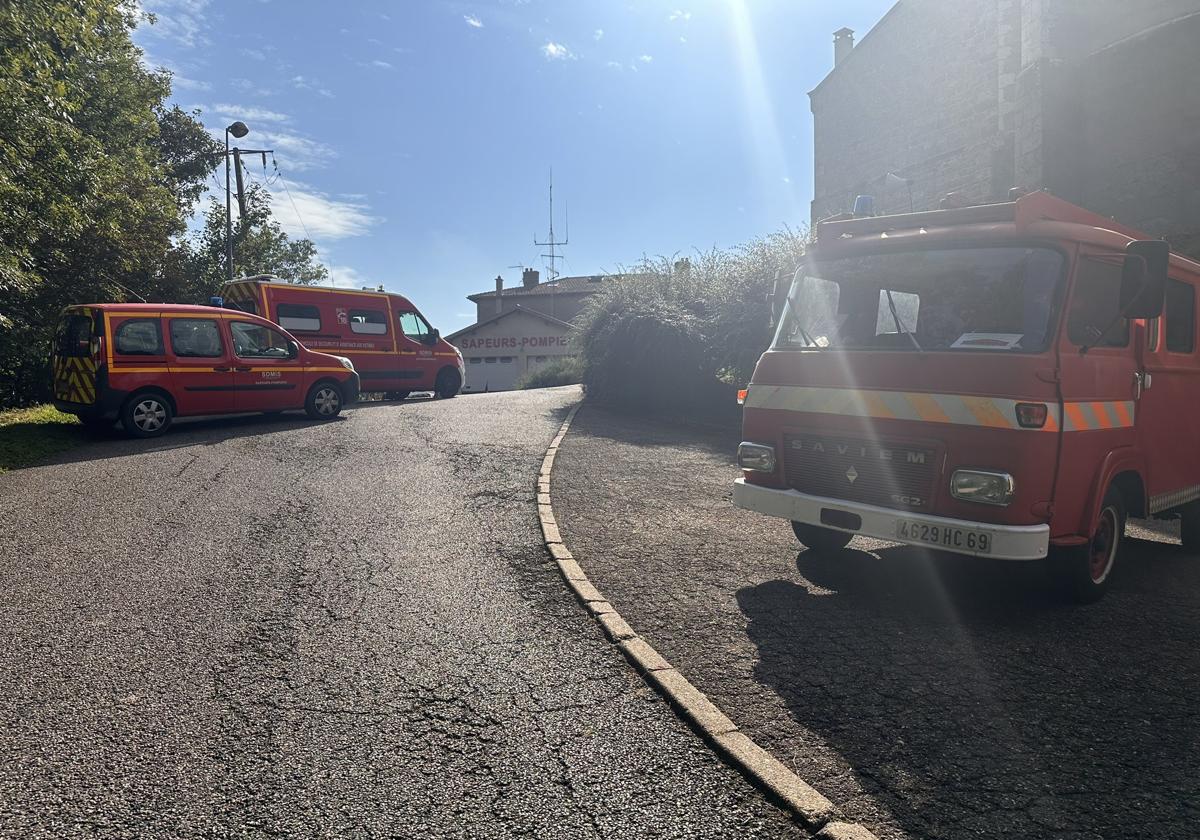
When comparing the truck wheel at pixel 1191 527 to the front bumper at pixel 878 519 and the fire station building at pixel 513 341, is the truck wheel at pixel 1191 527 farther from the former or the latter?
the fire station building at pixel 513 341

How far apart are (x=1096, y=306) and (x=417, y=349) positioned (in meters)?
16.8

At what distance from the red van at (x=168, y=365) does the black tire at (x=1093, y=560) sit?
11998 millimetres

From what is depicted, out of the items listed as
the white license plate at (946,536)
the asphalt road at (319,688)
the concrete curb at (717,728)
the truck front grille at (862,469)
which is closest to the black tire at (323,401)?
the asphalt road at (319,688)

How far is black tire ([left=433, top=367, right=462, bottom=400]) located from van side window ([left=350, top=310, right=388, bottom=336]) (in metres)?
2.13

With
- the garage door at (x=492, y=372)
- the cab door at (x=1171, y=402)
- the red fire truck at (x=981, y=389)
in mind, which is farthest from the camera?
the garage door at (x=492, y=372)

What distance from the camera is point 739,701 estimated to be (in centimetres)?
371

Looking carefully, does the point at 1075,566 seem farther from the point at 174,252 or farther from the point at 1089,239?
the point at 174,252

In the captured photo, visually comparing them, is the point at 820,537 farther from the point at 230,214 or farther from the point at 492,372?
the point at 492,372

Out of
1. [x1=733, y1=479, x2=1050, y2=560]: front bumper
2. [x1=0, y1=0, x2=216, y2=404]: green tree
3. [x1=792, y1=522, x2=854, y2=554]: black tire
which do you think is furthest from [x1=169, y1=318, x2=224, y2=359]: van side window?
[x1=792, y1=522, x2=854, y2=554]: black tire

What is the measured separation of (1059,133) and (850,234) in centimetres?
1766

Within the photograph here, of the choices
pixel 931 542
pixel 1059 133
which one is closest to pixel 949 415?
pixel 931 542

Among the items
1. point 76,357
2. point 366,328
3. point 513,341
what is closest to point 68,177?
point 76,357

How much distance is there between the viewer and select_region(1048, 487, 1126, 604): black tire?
4914 mm

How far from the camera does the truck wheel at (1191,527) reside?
675 centimetres
